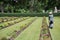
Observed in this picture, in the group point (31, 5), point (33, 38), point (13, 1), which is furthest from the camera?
point (13, 1)

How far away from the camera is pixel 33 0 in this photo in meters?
65.8

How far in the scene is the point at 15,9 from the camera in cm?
6569

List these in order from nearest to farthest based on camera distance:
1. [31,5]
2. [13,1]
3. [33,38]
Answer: [33,38] < [31,5] < [13,1]

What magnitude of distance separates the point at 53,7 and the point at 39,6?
10.9 metres

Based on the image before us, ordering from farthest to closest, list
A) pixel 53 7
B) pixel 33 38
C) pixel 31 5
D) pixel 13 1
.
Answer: pixel 53 7
pixel 13 1
pixel 31 5
pixel 33 38

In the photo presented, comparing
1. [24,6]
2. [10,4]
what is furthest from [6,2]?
[24,6]

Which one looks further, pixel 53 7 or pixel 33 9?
pixel 53 7

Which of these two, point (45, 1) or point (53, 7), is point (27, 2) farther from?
point (53, 7)

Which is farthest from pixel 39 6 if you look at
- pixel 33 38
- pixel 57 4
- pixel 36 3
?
pixel 33 38

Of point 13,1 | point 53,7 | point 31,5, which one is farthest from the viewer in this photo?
point 53,7

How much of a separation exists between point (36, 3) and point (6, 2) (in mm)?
8921

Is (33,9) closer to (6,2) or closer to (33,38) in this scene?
(6,2)

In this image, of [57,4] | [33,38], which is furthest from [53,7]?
[33,38]

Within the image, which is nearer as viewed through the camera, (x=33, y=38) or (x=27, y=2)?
(x=33, y=38)
